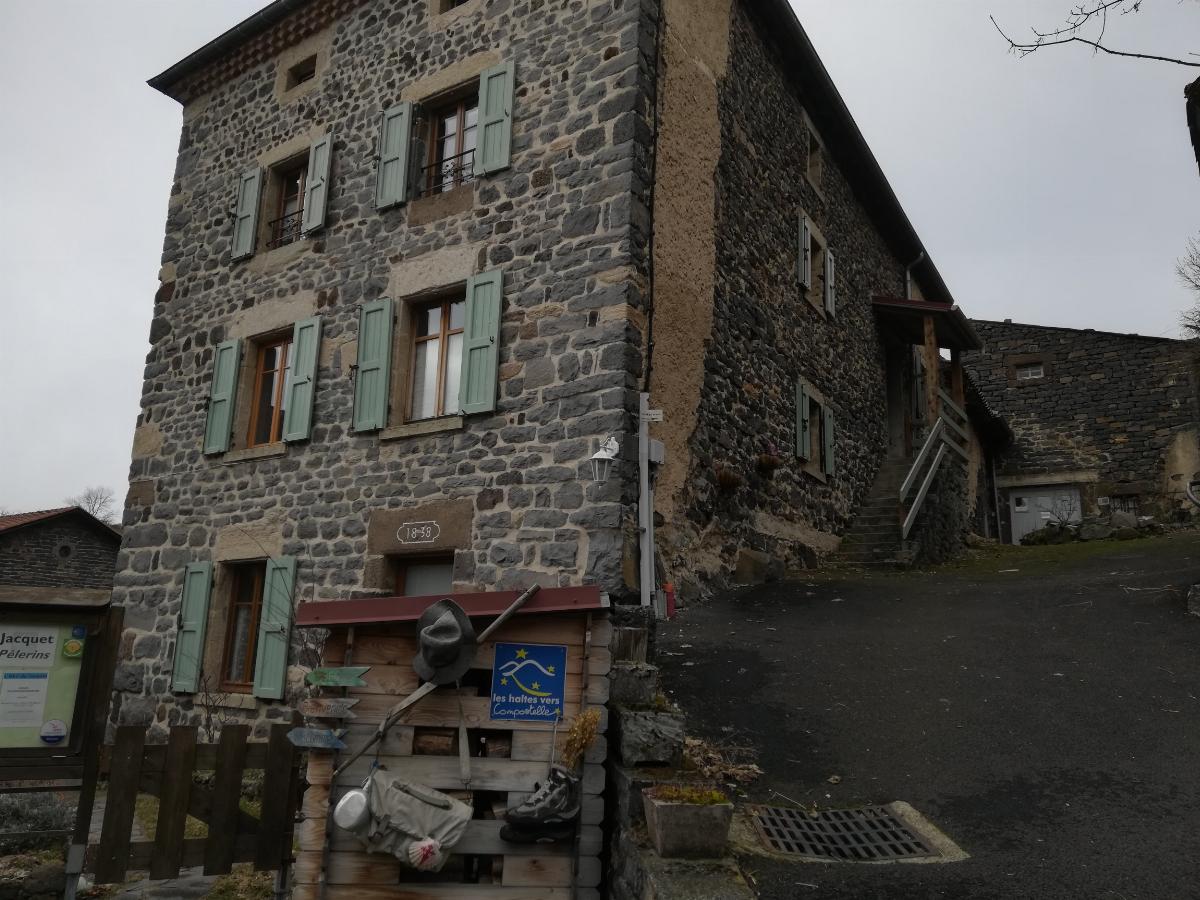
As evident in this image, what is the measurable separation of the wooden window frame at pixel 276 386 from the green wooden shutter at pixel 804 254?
21.0ft

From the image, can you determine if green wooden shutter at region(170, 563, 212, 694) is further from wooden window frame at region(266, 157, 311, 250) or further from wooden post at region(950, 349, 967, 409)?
wooden post at region(950, 349, 967, 409)

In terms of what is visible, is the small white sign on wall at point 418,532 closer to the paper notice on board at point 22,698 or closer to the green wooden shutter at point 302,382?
→ the green wooden shutter at point 302,382

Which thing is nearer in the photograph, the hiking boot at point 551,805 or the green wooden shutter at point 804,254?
the hiking boot at point 551,805

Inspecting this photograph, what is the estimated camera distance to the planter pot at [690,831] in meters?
3.80

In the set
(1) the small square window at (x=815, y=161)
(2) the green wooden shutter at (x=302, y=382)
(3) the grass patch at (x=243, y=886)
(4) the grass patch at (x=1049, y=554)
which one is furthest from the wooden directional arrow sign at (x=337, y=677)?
(1) the small square window at (x=815, y=161)

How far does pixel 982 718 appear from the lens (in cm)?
561

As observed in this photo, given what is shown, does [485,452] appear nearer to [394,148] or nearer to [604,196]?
[604,196]

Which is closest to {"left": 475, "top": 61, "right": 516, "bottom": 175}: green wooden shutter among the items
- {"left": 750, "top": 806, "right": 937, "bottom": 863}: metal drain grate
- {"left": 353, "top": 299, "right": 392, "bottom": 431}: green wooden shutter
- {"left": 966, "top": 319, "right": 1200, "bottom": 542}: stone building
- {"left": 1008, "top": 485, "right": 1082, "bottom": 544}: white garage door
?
{"left": 353, "top": 299, "right": 392, "bottom": 431}: green wooden shutter

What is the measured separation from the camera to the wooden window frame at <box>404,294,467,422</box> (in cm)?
842

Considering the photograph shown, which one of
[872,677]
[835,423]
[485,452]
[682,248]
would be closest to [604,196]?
[682,248]

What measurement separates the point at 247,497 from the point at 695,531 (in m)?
4.71

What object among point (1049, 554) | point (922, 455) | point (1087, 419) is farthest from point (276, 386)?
point (1087, 419)

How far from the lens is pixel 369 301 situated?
8.88 meters

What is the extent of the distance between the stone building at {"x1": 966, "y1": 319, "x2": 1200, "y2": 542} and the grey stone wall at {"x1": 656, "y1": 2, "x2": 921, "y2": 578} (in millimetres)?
9158
